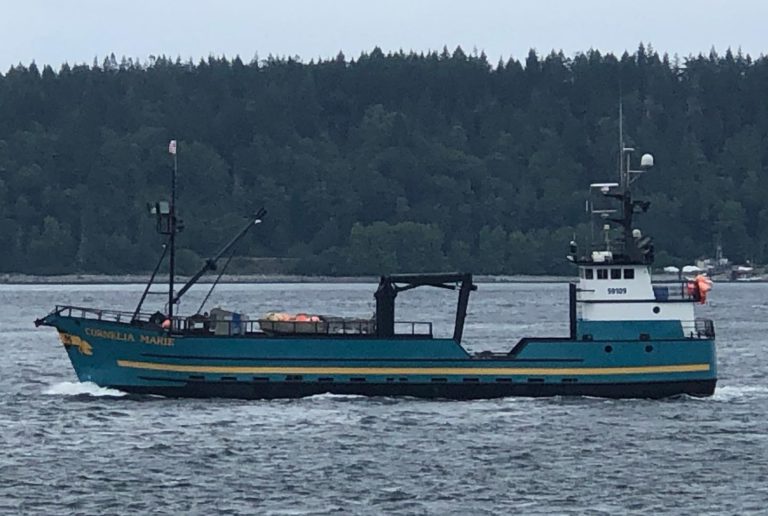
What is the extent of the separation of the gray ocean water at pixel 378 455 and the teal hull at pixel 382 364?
413 mm

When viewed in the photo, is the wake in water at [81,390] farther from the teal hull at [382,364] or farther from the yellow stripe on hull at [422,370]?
the yellow stripe on hull at [422,370]

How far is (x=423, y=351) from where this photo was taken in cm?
5188

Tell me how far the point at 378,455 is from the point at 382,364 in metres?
8.03

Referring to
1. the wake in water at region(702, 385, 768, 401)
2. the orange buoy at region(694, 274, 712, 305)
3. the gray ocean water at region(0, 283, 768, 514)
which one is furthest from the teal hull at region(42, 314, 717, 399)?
the wake in water at region(702, 385, 768, 401)

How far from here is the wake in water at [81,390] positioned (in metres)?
53.7

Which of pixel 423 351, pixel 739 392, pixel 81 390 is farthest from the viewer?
pixel 739 392

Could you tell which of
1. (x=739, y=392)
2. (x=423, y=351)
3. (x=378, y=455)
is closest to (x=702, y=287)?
(x=739, y=392)

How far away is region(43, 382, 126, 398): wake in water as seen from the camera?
176ft

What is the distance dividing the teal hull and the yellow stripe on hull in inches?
1.0

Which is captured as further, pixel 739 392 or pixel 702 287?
pixel 739 392

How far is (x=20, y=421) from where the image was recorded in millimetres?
51062

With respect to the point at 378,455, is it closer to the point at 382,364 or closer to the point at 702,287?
the point at 382,364

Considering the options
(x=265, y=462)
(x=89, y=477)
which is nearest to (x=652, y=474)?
(x=265, y=462)

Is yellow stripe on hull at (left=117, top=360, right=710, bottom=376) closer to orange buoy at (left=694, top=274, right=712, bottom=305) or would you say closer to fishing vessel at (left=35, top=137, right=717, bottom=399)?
fishing vessel at (left=35, top=137, right=717, bottom=399)
